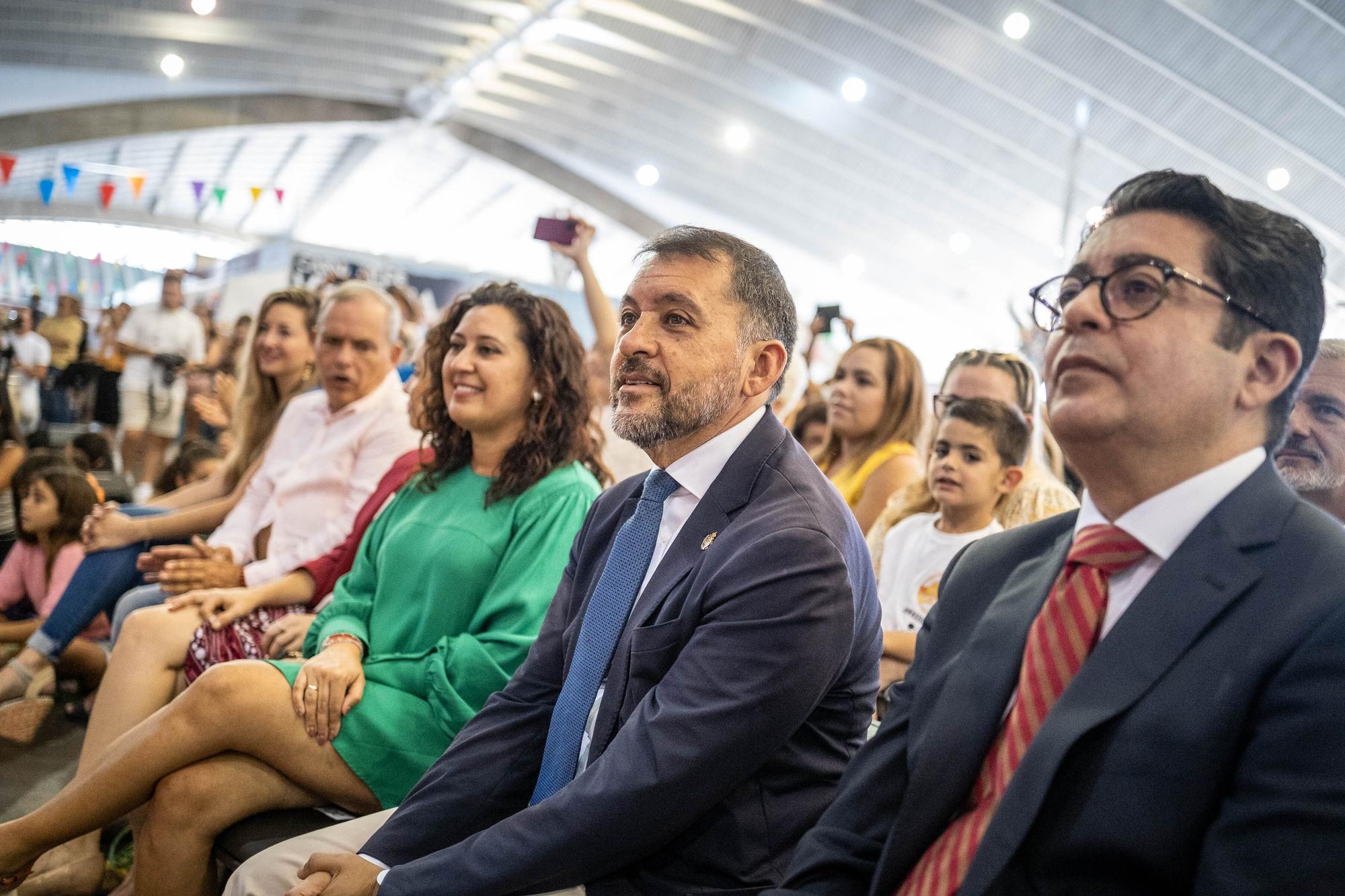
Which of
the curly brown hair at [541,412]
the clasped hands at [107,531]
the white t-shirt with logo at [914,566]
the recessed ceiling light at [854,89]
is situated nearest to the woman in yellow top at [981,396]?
the white t-shirt with logo at [914,566]

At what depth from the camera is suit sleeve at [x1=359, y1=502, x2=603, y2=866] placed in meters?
1.86

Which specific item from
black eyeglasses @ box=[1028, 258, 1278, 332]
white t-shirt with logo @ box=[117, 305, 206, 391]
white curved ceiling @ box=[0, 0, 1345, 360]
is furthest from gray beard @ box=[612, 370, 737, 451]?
white curved ceiling @ box=[0, 0, 1345, 360]

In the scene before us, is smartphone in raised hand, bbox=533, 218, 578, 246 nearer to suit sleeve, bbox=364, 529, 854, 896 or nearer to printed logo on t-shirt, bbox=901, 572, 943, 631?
printed logo on t-shirt, bbox=901, 572, 943, 631

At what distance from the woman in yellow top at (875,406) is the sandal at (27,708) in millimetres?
2727

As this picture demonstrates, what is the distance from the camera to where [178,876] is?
205 centimetres

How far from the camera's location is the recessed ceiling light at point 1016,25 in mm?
13351

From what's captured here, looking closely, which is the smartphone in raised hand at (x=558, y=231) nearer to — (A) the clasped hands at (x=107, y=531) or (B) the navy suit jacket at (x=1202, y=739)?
(A) the clasped hands at (x=107, y=531)

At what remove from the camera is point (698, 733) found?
1.53 metres

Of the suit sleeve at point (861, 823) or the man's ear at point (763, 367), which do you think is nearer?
the suit sleeve at point (861, 823)

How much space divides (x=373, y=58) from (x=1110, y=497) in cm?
2025

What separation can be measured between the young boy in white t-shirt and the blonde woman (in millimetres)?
2394

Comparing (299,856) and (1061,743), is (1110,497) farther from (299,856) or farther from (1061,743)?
(299,856)

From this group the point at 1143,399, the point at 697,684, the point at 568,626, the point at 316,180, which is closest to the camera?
the point at 1143,399

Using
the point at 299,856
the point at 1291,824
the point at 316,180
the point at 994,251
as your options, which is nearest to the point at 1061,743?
the point at 1291,824
